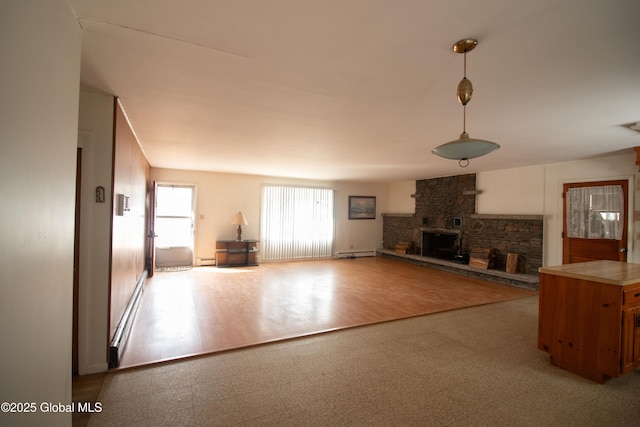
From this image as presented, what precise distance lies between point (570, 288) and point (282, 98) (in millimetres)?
3146

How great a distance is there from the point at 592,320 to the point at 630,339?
0.31 m

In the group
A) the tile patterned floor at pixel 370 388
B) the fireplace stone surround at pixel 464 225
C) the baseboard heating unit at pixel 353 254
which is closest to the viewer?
the tile patterned floor at pixel 370 388

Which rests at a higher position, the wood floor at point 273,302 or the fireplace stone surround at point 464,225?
the fireplace stone surround at point 464,225

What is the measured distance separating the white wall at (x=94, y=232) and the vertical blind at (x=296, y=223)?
5232 millimetres

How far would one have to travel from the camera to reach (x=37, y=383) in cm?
111

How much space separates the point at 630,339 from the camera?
2381mm

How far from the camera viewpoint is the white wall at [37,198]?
35.3 inches

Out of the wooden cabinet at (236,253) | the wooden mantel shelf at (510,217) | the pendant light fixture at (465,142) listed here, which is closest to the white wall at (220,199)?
the wooden cabinet at (236,253)

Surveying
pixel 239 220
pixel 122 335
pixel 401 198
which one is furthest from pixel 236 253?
pixel 401 198

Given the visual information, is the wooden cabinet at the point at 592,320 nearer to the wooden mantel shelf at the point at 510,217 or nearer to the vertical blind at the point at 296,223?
the wooden mantel shelf at the point at 510,217

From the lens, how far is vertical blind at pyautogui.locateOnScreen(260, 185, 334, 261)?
7.76 meters

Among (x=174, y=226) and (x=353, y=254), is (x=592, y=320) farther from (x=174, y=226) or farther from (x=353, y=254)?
(x=174, y=226)

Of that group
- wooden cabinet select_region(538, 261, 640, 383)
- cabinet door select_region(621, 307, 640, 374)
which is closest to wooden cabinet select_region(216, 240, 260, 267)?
wooden cabinet select_region(538, 261, 640, 383)

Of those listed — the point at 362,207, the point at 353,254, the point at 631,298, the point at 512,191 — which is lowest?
the point at 353,254
